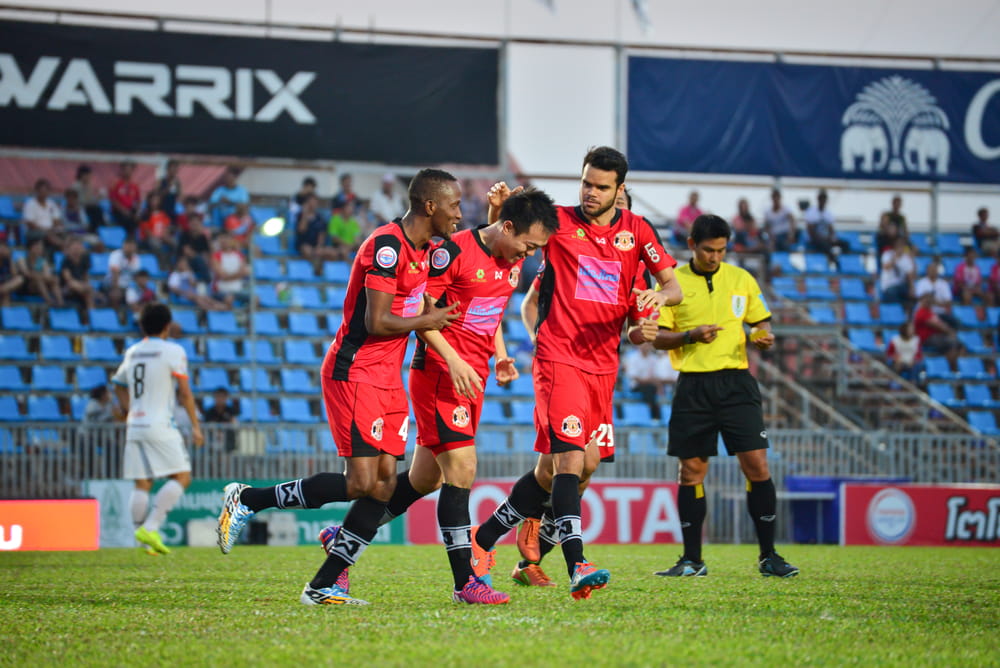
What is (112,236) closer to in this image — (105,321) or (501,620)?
(105,321)

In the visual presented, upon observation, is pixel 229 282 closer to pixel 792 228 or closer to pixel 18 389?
pixel 18 389

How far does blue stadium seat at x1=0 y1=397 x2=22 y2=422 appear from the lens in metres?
17.6

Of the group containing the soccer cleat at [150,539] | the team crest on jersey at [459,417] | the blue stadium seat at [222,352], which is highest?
the blue stadium seat at [222,352]

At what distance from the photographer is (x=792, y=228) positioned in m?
24.2

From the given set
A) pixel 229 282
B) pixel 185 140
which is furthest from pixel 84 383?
pixel 185 140

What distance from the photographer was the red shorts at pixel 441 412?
6.68 meters

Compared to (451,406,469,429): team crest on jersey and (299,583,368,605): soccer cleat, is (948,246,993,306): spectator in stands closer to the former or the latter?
(451,406,469,429): team crest on jersey

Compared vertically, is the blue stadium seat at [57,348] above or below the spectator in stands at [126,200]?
below

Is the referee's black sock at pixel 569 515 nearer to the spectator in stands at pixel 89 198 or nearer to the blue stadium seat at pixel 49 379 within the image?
the blue stadium seat at pixel 49 379

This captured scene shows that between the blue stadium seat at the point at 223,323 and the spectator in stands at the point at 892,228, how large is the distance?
12.1 m

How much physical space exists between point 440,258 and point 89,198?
16464 millimetres

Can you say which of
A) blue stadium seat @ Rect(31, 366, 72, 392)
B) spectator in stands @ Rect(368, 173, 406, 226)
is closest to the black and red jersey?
blue stadium seat @ Rect(31, 366, 72, 392)

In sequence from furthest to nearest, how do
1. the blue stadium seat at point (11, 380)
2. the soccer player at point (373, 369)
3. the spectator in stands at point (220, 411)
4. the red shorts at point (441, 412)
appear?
the blue stadium seat at point (11, 380)
the spectator in stands at point (220, 411)
the red shorts at point (441, 412)
the soccer player at point (373, 369)

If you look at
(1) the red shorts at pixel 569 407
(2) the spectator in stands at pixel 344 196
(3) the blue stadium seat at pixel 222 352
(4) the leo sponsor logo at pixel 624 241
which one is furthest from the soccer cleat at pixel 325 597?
(2) the spectator in stands at pixel 344 196
